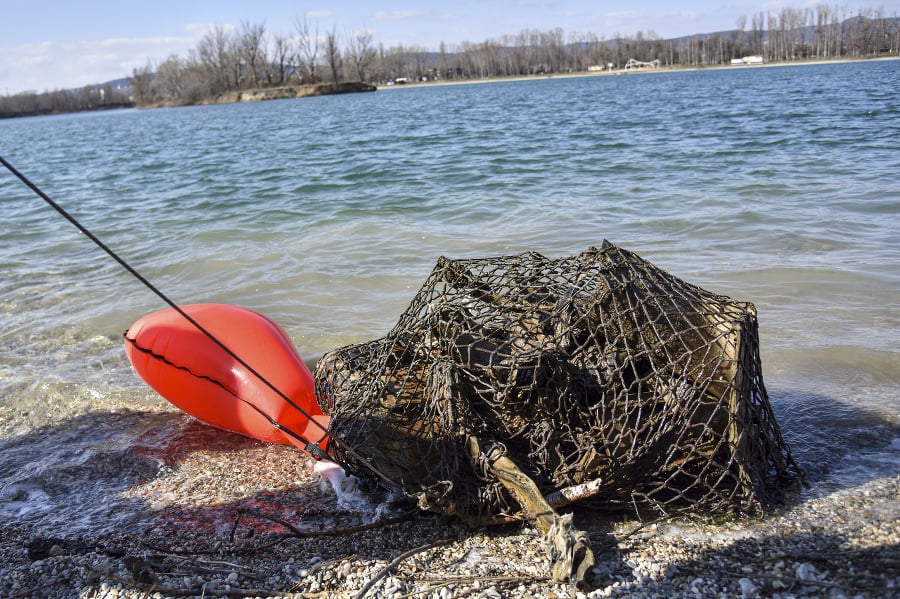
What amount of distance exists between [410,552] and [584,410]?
93 centimetres

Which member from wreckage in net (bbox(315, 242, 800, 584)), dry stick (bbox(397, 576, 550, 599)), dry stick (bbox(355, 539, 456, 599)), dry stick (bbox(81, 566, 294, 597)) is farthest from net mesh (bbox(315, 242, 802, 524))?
dry stick (bbox(81, 566, 294, 597))

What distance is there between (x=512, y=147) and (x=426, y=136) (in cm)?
555

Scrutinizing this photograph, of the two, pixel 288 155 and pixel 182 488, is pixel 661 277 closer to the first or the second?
pixel 182 488

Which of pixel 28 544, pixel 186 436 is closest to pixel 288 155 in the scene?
pixel 186 436

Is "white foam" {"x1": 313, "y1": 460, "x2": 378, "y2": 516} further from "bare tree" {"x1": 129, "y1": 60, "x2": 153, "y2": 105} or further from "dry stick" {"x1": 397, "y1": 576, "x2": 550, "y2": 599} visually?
"bare tree" {"x1": 129, "y1": 60, "x2": 153, "y2": 105}

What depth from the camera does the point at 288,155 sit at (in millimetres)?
20250

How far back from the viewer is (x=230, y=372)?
4012mm

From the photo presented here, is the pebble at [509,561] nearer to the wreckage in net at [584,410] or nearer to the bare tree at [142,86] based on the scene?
the wreckage in net at [584,410]

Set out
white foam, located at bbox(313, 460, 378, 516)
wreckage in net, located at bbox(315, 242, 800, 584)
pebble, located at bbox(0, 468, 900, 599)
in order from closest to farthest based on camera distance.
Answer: pebble, located at bbox(0, 468, 900, 599) → wreckage in net, located at bbox(315, 242, 800, 584) → white foam, located at bbox(313, 460, 378, 516)

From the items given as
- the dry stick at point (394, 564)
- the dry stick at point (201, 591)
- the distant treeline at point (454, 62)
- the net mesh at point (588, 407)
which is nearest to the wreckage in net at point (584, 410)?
the net mesh at point (588, 407)

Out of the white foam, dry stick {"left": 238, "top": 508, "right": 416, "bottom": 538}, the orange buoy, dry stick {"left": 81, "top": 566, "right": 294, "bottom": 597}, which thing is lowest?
the white foam

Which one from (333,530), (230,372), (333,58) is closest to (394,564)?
Answer: (333,530)

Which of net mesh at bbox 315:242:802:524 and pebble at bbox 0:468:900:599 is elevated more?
net mesh at bbox 315:242:802:524

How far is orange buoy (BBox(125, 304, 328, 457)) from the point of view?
386 centimetres
